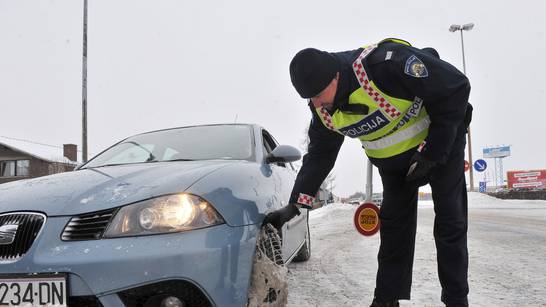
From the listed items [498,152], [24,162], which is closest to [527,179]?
[498,152]

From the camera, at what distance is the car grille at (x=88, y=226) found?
5.75ft

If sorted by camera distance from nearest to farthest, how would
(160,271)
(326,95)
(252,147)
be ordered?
(160,271)
(326,95)
(252,147)

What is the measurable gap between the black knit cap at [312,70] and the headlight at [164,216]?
0.68 m

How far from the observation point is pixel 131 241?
5.65 ft

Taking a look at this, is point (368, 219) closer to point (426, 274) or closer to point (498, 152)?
point (426, 274)

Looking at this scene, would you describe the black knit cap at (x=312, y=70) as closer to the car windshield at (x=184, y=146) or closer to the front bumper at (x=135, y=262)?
the front bumper at (x=135, y=262)

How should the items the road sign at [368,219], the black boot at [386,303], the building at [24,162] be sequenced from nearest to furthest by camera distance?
the black boot at [386,303]
the road sign at [368,219]
the building at [24,162]

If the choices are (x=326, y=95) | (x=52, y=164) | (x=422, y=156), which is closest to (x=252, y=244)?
(x=326, y=95)

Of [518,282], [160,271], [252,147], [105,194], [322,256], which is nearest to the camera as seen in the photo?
[160,271]

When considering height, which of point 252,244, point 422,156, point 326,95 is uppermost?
point 326,95

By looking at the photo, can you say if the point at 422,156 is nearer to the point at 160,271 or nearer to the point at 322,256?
the point at 160,271

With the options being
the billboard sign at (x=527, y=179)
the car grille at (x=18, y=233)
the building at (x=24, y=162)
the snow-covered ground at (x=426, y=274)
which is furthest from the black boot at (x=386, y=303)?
the billboard sign at (x=527, y=179)

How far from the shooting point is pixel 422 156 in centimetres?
211

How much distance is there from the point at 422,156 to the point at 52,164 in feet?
113
